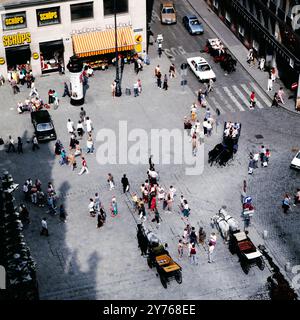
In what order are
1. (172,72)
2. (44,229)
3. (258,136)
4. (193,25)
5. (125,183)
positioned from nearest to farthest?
(44,229) < (125,183) < (258,136) < (172,72) < (193,25)

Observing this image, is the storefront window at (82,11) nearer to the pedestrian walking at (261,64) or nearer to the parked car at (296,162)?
the pedestrian walking at (261,64)

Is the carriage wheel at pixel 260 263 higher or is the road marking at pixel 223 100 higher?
the carriage wheel at pixel 260 263

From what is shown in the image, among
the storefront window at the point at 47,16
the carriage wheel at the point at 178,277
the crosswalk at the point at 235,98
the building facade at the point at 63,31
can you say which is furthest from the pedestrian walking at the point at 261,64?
the carriage wheel at the point at 178,277

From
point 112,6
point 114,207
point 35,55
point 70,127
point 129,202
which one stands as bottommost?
point 129,202

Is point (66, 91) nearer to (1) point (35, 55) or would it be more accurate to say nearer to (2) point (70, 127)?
(1) point (35, 55)

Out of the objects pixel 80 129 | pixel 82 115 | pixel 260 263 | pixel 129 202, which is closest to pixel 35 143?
pixel 80 129
